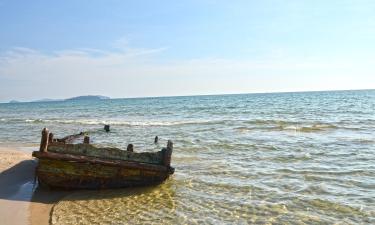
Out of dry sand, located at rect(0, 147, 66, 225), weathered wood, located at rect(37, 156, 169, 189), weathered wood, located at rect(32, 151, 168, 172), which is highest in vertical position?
weathered wood, located at rect(32, 151, 168, 172)

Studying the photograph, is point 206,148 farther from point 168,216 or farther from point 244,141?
point 168,216

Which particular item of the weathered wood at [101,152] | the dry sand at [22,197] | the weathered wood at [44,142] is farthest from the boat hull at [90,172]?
the dry sand at [22,197]

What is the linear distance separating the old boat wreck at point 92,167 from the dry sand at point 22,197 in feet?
1.74

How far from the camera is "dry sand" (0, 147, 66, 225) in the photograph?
27.8 feet

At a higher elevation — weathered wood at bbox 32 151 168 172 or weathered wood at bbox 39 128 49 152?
weathered wood at bbox 39 128 49 152

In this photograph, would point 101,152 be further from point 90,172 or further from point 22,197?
point 22,197

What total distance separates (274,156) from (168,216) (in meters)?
8.22

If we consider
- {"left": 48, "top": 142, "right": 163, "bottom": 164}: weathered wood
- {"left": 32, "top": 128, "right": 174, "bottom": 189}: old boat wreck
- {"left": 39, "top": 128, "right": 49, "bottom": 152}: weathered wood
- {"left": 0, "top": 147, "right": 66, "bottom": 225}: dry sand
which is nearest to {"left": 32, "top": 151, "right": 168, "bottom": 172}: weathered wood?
{"left": 32, "top": 128, "right": 174, "bottom": 189}: old boat wreck

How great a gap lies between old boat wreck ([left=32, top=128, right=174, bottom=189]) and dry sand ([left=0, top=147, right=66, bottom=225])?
53 cm

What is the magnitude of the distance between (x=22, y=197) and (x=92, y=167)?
72.8 inches

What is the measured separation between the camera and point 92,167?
10.8 meters

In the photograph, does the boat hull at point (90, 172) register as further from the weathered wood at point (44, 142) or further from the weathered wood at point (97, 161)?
the weathered wood at point (44, 142)

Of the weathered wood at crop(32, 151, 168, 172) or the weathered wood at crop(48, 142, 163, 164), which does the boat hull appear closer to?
the weathered wood at crop(32, 151, 168, 172)

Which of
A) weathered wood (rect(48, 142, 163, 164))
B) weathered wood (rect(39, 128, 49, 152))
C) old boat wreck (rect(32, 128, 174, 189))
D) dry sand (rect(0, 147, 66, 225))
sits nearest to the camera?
dry sand (rect(0, 147, 66, 225))
